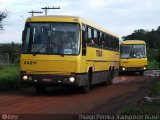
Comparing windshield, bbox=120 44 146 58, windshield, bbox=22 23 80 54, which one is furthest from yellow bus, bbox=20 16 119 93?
windshield, bbox=120 44 146 58

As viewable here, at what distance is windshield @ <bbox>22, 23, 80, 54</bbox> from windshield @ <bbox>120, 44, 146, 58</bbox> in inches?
985

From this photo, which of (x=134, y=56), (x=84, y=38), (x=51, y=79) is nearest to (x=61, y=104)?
(x=51, y=79)

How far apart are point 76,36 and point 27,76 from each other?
2.46 meters

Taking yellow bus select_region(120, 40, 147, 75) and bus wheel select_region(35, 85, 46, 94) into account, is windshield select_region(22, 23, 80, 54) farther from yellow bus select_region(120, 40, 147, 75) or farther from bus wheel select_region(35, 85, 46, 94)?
yellow bus select_region(120, 40, 147, 75)

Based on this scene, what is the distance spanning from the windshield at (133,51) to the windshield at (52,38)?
25009mm

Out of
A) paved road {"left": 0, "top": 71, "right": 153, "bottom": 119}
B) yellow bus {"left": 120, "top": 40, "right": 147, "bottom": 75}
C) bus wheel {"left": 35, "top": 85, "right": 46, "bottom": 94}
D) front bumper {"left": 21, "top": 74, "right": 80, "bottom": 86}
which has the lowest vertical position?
paved road {"left": 0, "top": 71, "right": 153, "bottom": 119}

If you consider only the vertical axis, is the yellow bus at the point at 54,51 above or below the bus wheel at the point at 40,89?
above

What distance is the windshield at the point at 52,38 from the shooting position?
2188cm

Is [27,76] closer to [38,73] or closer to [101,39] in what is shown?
[38,73]

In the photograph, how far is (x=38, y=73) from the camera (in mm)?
21938

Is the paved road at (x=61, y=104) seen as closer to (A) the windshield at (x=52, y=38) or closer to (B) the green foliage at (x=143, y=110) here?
(B) the green foliage at (x=143, y=110)

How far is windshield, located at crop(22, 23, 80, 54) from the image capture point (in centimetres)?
2188

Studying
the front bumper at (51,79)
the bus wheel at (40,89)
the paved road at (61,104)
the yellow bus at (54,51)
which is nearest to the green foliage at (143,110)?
the paved road at (61,104)

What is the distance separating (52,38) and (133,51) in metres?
25.6
